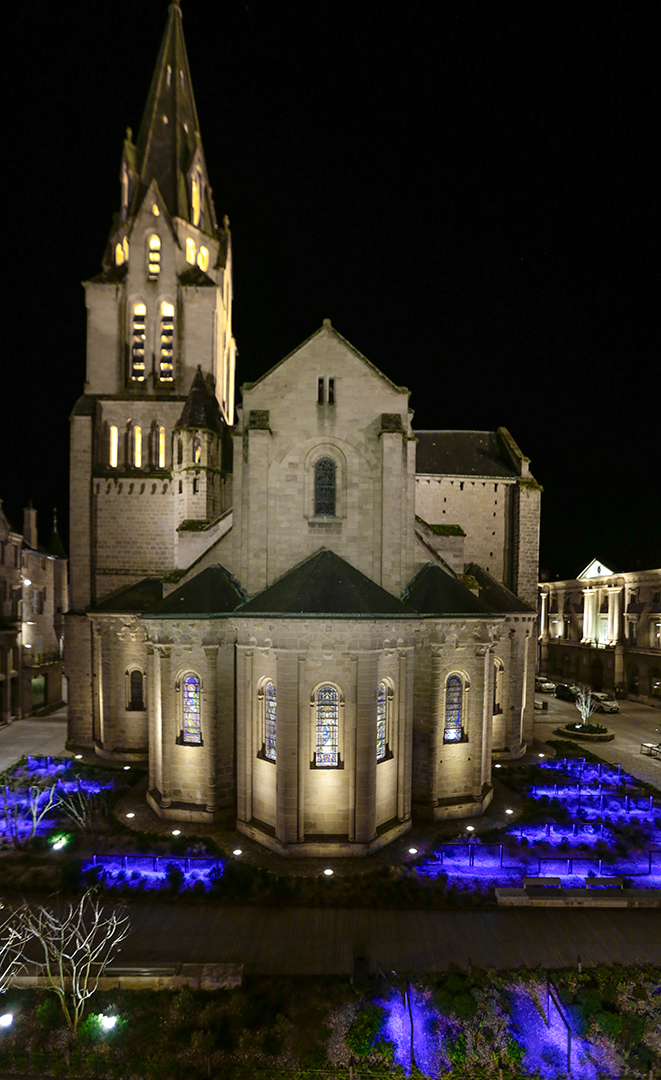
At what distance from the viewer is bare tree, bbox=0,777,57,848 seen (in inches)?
770

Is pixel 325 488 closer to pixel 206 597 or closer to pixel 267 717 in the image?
pixel 206 597

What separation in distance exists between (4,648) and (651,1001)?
41.2m

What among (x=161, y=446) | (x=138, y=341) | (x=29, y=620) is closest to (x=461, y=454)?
(x=161, y=446)

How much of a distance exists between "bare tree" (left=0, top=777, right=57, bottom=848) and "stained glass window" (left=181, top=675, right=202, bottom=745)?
16.8 ft

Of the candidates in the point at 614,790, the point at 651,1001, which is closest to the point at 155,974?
the point at 651,1001

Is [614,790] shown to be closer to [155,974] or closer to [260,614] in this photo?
[260,614]

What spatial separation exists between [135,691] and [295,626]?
618 inches

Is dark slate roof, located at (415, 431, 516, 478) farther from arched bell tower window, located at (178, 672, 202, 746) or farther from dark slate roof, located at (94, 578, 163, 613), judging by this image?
arched bell tower window, located at (178, 672, 202, 746)

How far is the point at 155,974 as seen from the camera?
12859 millimetres

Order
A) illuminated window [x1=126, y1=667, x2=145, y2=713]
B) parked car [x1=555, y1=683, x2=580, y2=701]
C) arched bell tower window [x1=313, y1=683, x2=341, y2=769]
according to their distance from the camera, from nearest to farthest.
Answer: arched bell tower window [x1=313, y1=683, x2=341, y2=769]
illuminated window [x1=126, y1=667, x2=145, y2=713]
parked car [x1=555, y1=683, x2=580, y2=701]

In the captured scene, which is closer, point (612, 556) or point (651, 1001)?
point (651, 1001)

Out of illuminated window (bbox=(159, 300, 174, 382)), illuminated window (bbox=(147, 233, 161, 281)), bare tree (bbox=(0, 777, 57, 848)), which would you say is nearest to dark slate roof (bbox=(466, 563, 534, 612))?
illuminated window (bbox=(159, 300, 174, 382))

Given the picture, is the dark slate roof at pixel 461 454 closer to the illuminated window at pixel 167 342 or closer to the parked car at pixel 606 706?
the illuminated window at pixel 167 342

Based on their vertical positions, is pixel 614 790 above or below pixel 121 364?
below
